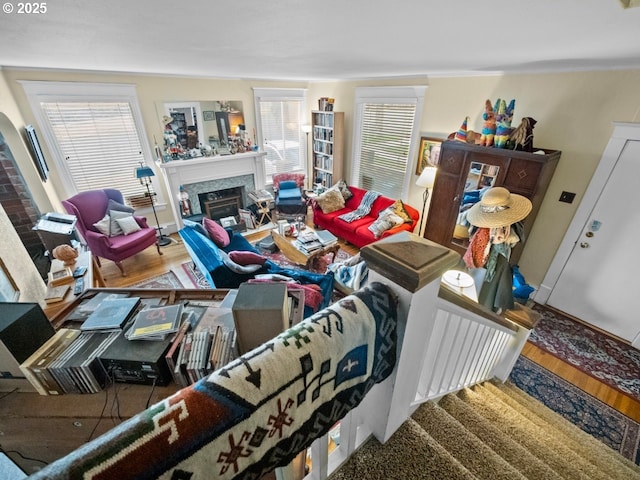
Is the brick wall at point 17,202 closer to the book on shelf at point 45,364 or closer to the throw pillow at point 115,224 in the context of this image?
the throw pillow at point 115,224

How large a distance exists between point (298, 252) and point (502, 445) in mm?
2873

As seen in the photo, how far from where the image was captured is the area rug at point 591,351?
8.10 feet

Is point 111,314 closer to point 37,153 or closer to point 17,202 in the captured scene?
point 17,202

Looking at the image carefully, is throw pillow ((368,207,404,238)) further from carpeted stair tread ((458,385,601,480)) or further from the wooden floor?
carpeted stair tread ((458,385,601,480))

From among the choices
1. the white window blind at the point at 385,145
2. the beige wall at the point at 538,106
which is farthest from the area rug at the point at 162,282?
the white window blind at the point at 385,145

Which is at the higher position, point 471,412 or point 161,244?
point 471,412

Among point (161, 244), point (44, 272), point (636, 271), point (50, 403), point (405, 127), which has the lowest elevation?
point (161, 244)

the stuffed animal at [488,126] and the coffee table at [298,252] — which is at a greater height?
the stuffed animal at [488,126]

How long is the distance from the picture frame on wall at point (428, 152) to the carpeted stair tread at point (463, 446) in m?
3.39

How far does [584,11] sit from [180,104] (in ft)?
15.7

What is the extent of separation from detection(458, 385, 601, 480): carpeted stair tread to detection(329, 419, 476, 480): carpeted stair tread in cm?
76

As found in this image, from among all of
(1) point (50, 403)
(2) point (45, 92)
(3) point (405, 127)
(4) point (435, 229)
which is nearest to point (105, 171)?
(2) point (45, 92)

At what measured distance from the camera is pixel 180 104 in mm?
4348

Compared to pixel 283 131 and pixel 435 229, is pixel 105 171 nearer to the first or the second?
pixel 283 131
